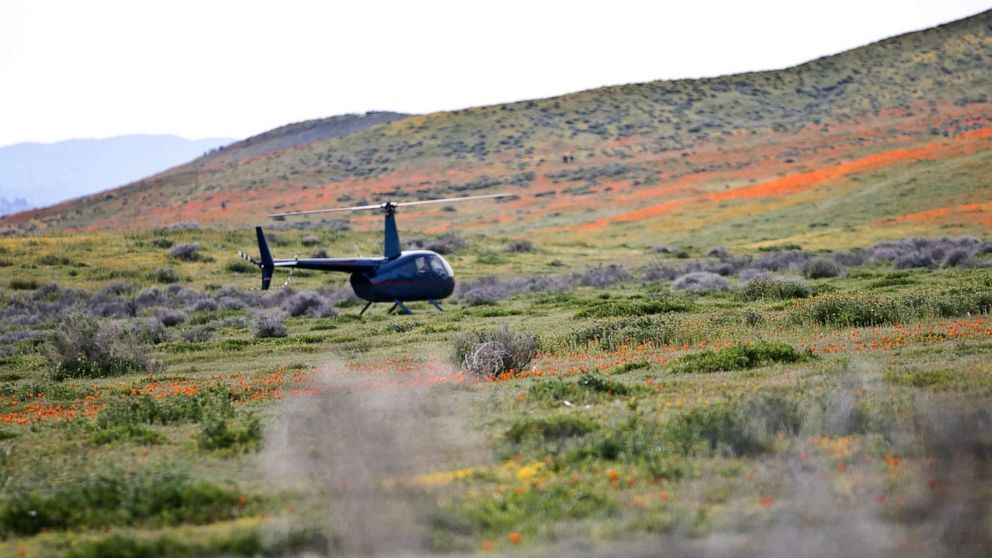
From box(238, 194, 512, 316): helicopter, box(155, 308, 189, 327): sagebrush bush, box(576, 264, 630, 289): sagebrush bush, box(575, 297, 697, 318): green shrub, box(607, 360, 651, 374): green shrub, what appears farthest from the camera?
box(576, 264, 630, 289): sagebrush bush

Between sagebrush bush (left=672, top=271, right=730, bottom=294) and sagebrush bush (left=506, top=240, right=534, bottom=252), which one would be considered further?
sagebrush bush (left=506, top=240, right=534, bottom=252)

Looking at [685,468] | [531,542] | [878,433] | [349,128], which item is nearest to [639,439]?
[685,468]

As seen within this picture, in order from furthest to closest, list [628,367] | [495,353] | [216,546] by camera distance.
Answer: [495,353]
[628,367]
[216,546]

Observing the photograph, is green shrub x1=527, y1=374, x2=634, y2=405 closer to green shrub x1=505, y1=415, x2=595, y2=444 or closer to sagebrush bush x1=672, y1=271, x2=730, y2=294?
green shrub x1=505, y1=415, x2=595, y2=444

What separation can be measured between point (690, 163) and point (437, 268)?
67.1 metres

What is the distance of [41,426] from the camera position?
43.8ft

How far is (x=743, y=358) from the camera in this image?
14.6 metres

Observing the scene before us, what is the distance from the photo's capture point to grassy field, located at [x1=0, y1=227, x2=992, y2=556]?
743 centimetres

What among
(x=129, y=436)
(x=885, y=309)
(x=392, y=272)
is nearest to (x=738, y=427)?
(x=129, y=436)

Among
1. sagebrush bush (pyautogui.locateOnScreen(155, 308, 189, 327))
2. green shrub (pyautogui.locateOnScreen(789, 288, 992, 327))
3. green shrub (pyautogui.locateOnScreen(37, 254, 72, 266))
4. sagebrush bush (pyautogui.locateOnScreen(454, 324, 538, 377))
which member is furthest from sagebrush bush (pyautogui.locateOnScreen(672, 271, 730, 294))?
green shrub (pyautogui.locateOnScreen(37, 254, 72, 266))

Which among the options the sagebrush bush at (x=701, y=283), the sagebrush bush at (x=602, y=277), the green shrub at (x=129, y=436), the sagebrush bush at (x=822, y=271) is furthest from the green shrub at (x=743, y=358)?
the sagebrush bush at (x=602, y=277)

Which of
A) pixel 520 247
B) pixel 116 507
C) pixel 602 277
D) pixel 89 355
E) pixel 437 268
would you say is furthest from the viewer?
pixel 520 247

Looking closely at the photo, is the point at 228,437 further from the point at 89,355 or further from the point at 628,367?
the point at 89,355

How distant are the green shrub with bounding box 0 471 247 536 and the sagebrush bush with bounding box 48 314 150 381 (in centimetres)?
1101
